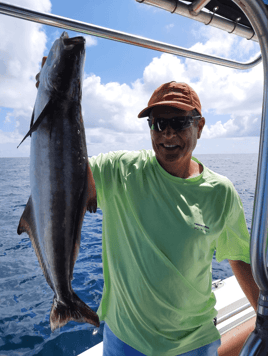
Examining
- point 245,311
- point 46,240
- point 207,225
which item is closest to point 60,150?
point 46,240

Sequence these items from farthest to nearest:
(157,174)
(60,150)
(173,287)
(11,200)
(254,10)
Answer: (11,200) < (157,174) < (173,287) < (60,150) < (254,10)

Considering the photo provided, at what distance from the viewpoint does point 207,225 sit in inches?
66.8

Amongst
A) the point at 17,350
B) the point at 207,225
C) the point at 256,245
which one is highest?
the point at 256,245

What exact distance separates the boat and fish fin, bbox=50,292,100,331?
24.9 inches

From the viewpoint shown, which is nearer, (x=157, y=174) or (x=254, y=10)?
(x=254, y=10)

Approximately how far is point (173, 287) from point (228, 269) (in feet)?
24.7

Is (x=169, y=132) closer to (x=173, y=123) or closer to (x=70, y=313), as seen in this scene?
(x=173, y=123)

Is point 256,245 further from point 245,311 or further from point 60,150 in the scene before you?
point 245,311

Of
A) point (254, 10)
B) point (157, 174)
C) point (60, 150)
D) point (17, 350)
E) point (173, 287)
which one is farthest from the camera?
point (17, 350)

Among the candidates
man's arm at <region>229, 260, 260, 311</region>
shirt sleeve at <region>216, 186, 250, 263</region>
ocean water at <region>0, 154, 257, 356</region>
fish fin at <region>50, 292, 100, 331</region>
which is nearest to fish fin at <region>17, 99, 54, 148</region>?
fish fin at <region>50, 292, 100, 331</region>

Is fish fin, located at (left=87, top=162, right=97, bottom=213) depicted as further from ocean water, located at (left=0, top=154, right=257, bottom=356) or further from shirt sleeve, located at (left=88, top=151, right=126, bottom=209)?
ocean water, located at (left=0, top=154, right=257, bottom=356)

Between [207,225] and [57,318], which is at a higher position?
[207,225]

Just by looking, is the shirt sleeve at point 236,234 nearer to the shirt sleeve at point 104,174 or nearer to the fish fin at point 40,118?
the shirt sleeve at point 104,174

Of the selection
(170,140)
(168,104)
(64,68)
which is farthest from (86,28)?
(170,140)
